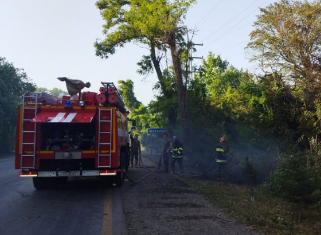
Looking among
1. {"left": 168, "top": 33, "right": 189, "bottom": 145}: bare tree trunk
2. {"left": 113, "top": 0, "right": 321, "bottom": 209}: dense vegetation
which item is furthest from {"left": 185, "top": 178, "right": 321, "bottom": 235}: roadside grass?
{"left": 168, "top": 33, "right": 189, "bottom": 145}: bare tree trunk

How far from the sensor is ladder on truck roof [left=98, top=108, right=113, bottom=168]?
10781 millimetres

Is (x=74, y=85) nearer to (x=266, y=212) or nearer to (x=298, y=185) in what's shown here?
(x=266, y=212)

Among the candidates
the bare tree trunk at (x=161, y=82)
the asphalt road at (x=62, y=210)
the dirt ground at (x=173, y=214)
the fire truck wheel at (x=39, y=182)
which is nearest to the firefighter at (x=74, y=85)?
the fire truck wheel at (x=39, y=182)

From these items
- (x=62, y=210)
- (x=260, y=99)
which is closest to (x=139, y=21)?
(x=260, y=99)

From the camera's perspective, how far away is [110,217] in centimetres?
779

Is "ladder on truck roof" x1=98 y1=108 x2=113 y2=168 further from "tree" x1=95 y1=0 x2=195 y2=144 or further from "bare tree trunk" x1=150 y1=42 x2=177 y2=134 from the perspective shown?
"bare tree trunk" x1=150 y1=42 x2=177 y2=134

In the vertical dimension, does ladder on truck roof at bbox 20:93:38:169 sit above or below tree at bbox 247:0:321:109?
below

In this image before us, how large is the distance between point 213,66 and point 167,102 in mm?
14498

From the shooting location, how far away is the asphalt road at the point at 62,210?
22.5ft

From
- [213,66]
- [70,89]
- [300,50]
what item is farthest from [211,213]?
[213,66]

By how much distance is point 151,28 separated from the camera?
74.8 ft

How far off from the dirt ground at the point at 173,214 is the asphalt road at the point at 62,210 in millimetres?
308

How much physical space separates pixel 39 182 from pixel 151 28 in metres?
13.6

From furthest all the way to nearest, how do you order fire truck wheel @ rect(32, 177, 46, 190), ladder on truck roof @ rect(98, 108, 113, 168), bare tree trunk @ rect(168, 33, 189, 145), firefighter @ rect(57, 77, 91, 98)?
bare tree trunk @ rect(168, 33, 189, 145) < fire truck wheel @ rect(32, 177, 46, 190) < firefighter @ rect(57, 77, 91, 98) < ladder on truck roof @ rect(98, 108, 113, 168)
